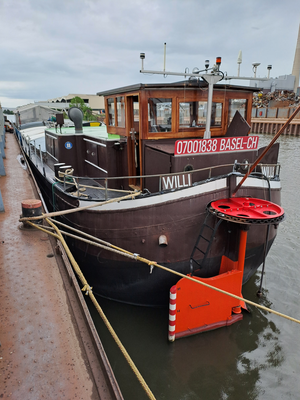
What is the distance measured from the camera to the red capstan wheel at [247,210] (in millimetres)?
5098

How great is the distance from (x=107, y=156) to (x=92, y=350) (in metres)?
5.59

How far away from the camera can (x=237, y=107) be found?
7.84 meters

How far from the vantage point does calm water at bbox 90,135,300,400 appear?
5211mm

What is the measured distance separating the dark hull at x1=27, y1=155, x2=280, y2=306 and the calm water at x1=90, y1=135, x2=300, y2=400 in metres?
0.67

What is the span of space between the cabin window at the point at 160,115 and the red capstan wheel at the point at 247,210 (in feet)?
7.74

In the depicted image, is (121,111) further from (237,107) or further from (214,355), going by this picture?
(214,355)

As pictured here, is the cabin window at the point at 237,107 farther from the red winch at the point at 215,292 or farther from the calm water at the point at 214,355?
the calm water at the point at 214,355

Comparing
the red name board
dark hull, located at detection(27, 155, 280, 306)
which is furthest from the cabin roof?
dark hull, located at detection(27, 155, 280, 306)

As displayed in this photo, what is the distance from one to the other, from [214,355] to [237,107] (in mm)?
6117

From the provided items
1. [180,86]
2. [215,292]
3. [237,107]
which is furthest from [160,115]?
[215,292]

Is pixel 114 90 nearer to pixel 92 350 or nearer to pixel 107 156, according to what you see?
pixel 107 156

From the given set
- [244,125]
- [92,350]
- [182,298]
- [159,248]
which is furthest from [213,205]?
[92,350]

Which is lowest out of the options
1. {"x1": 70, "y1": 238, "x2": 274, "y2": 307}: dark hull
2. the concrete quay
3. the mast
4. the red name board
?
{"x1": 70, "y1": 238, "x2": 274, "y2": 307}: dark hull

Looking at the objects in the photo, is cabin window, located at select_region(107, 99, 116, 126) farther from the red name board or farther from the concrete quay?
the concrete quay
